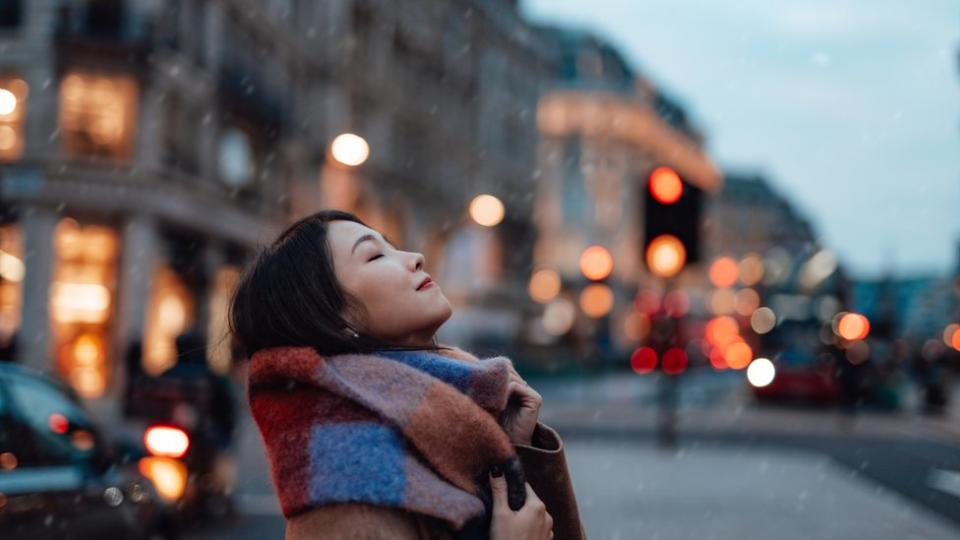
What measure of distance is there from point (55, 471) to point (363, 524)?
3711mm

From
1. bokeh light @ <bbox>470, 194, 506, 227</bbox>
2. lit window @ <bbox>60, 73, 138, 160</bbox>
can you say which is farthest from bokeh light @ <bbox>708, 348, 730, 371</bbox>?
lit window @ <bbox>60, 73, 138, 160</bbox>

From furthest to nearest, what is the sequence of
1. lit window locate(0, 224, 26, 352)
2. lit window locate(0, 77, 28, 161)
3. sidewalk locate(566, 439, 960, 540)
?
lit window locate(0, 77, 28, 161) → lit window locate(0, 224, 26, 352) → sidewalk locate(566, 439, 960, 540)

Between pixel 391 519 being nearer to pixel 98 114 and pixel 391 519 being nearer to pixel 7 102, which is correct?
pixel 98 114

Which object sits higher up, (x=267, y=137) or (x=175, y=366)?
(x=267, y=137)

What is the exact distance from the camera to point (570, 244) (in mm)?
101375

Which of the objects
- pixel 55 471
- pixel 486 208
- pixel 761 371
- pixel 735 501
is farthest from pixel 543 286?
pixel 55 471

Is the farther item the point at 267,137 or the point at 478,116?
the point at 478,116

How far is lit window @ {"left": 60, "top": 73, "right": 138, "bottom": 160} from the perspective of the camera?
98.1ft

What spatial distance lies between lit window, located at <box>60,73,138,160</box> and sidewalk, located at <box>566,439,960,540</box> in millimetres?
15985

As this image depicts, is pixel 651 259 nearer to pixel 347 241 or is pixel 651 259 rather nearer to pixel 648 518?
pixel 648 518

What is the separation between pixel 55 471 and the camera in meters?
5.53

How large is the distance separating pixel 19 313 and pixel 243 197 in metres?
9.69

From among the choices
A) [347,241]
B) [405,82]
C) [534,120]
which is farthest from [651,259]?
[534,120]

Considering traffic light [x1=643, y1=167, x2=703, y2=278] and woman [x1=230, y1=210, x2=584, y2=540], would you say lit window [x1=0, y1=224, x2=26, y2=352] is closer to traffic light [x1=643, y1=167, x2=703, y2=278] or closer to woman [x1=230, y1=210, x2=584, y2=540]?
traffic light [x1=643, y1=167, x2=703, y2=278]
